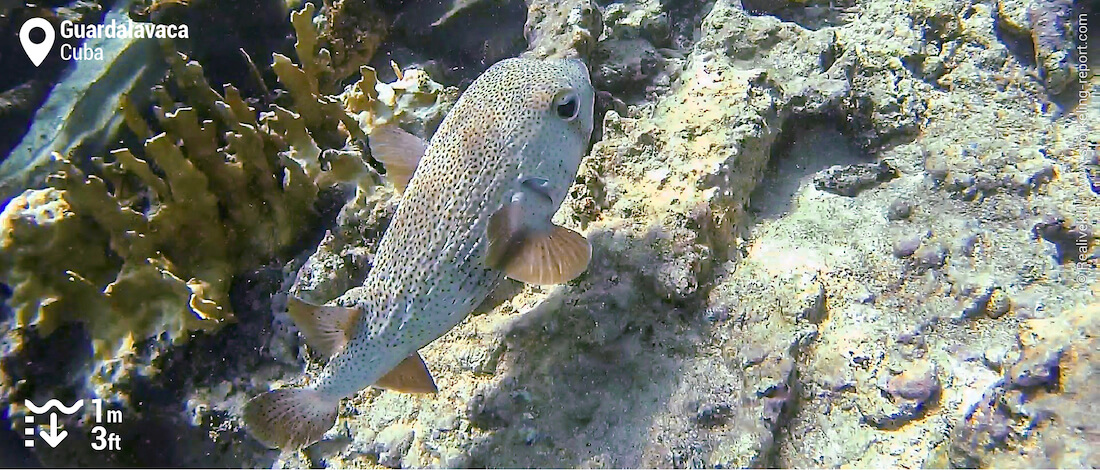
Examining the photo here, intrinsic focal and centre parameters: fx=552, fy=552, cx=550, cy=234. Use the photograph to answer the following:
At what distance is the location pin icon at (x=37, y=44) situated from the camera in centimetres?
461

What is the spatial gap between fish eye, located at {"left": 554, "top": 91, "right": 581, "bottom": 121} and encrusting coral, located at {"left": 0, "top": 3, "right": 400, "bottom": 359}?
1.45 metres

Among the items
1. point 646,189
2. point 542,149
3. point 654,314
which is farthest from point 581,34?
point 654,314

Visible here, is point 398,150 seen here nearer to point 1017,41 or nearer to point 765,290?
point 765,290

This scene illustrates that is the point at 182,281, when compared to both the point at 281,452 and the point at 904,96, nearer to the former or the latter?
the point at 281,452

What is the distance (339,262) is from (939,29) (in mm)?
4328

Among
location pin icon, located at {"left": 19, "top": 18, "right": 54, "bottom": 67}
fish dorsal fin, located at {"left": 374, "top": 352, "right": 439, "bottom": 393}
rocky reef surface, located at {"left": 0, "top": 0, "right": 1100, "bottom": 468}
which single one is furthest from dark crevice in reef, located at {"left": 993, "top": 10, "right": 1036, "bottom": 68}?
location pin icon, located at {"left": 19, "top": 18, "right": 54, "bottom": 67}

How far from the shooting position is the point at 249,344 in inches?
125

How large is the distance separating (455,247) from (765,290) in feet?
4.98

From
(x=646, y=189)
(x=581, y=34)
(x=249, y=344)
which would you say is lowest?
(x=249, y=344)

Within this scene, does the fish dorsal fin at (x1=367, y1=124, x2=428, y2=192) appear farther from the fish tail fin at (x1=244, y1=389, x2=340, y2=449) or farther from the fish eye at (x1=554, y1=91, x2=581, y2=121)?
the fish tail fin at (x1=244, y1=389, x2=340, y2=449)

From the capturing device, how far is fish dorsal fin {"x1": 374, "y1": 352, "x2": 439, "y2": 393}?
244 centimetres

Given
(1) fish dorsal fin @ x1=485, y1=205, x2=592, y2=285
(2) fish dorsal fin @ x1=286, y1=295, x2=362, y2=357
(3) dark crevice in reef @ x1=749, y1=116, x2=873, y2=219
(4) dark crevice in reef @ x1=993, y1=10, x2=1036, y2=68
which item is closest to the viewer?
(1) fish dorsal fin @ x1=485, y1=205, x2=592, y2=285

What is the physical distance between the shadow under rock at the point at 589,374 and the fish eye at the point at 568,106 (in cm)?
66

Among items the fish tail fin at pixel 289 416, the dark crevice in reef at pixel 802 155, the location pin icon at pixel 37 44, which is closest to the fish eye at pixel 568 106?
the dark crevice in reef at pixel 802 155
